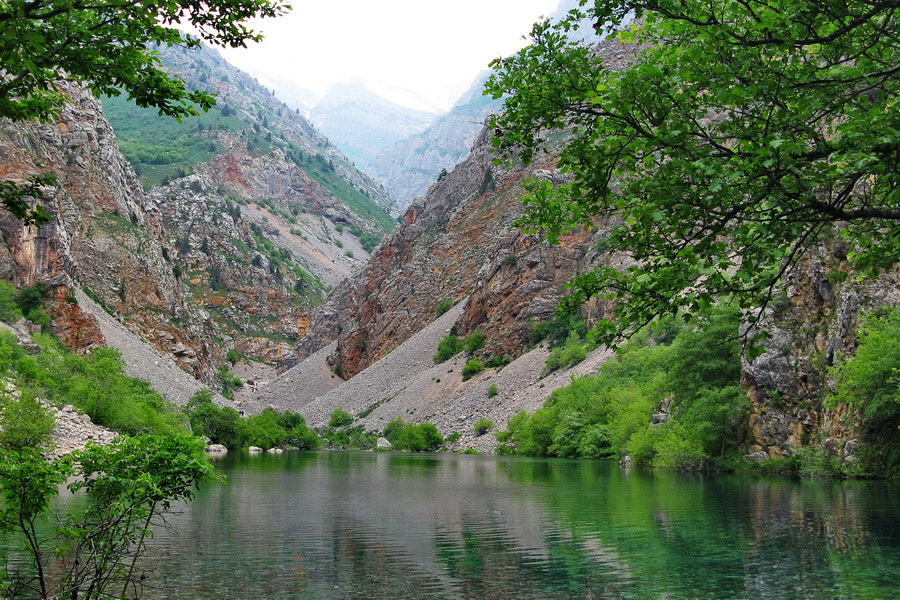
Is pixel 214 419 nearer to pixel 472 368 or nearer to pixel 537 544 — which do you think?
pixel 472 368

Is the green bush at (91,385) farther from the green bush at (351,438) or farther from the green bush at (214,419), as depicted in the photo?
the green bush at (351,438)

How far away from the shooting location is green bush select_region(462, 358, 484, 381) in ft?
359

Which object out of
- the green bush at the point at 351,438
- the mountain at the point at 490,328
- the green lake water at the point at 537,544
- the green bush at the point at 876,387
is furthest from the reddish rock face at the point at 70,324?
the green bush at the point at 876,387

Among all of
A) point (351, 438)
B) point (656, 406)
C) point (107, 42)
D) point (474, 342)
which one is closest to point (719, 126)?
point (107, 42)

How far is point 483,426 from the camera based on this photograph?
93500 millimetres

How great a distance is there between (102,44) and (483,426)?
87.0 m

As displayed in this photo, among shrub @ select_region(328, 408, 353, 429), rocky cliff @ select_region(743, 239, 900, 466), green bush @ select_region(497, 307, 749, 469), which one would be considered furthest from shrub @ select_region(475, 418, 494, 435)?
rocky cliff @ select_region(743, 239, 900, 466)

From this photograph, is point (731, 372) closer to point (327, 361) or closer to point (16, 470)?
point (16, 470)

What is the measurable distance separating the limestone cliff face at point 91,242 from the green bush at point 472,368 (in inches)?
1663

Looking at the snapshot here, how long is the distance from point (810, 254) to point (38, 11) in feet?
147

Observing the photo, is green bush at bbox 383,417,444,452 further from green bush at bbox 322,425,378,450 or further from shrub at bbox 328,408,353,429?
shrub at bbox 328,408,353,429

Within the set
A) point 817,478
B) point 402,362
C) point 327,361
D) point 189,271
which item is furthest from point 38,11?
point 189,271

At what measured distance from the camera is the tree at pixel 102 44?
27.3 feet

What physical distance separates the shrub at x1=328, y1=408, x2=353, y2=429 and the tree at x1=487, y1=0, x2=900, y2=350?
109m
